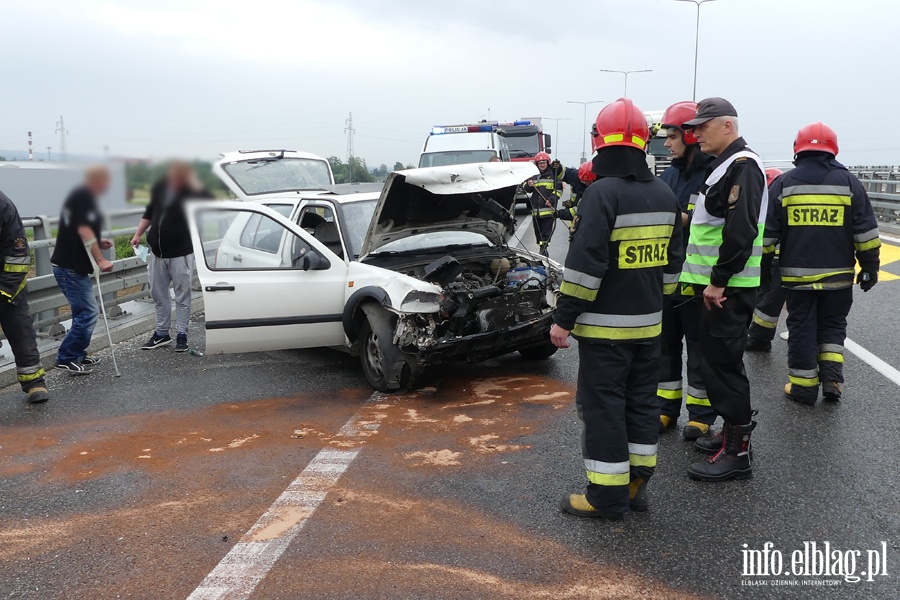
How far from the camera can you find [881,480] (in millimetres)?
4117

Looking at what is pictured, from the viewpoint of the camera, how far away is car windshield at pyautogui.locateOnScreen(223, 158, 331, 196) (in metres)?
9.53

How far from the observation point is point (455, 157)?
1895cm

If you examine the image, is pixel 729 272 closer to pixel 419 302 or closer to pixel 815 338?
pixel 815 338

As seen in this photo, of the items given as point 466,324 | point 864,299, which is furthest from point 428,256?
point 864,299

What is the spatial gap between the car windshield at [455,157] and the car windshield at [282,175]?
25.2 feet

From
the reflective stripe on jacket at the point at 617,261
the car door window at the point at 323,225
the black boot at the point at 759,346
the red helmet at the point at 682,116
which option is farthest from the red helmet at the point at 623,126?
the black boot at the point at 759,346

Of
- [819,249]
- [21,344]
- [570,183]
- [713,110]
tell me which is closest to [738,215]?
[713,110]

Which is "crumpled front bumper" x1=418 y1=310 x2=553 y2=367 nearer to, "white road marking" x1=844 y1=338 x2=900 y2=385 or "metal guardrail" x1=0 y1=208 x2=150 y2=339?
"white road marking" x1=844 y1=338 x2=900 y2=385

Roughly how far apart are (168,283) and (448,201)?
3208 mm

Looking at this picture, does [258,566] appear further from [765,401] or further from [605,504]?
[765,401]

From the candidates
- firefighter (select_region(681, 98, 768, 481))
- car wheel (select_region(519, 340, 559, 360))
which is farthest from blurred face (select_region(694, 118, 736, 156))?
car wheel (select_region(519, 340, 559, 360))

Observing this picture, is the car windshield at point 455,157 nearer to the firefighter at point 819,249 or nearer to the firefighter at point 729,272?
the firefighter at point 819,249

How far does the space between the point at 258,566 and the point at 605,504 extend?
5.51ft

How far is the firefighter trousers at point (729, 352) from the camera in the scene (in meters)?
4.24
